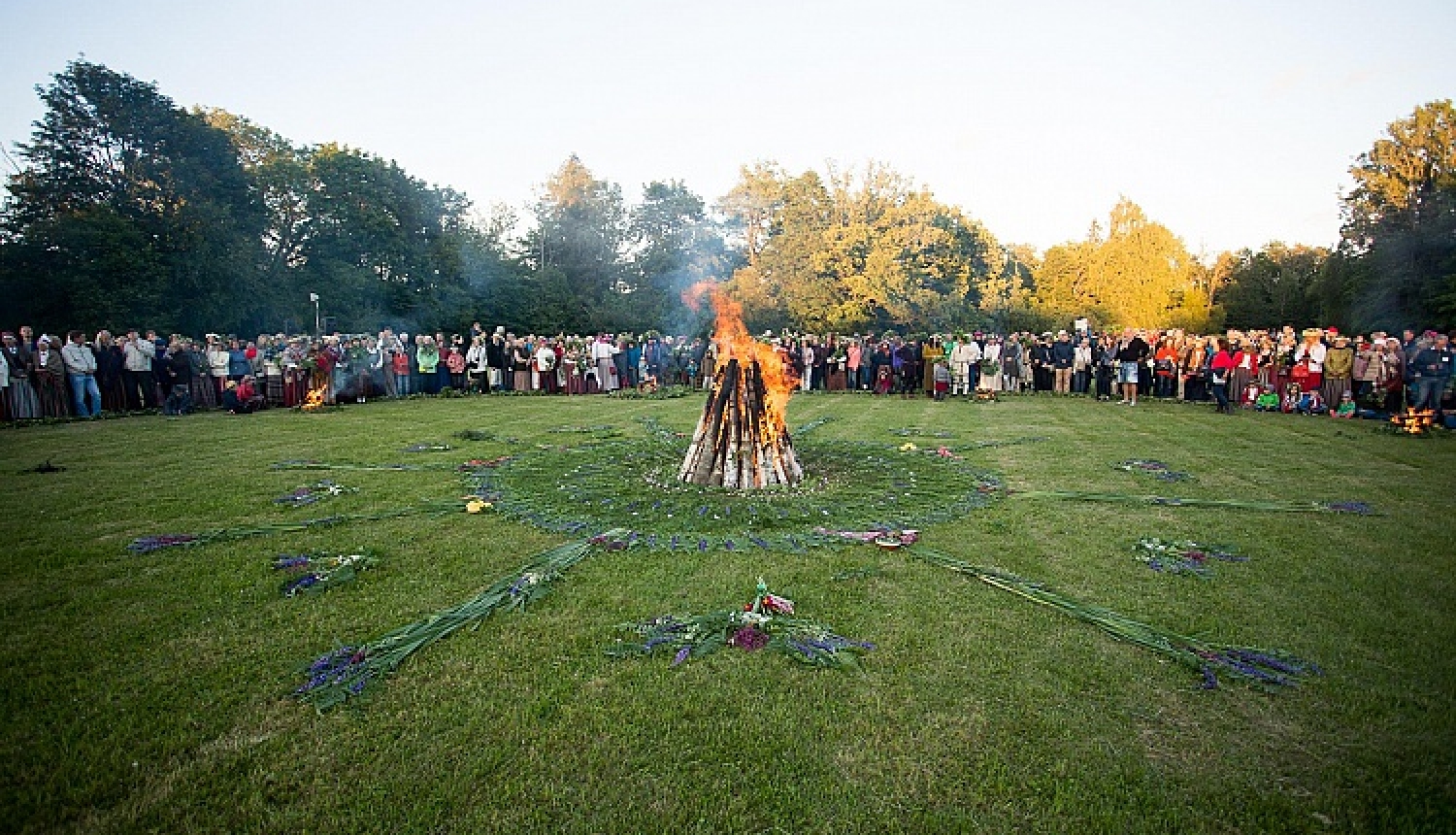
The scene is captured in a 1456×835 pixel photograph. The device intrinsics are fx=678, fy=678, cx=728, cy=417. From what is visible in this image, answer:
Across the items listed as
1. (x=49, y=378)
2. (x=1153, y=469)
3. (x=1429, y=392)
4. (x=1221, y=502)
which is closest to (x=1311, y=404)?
(x=1429, y=392)

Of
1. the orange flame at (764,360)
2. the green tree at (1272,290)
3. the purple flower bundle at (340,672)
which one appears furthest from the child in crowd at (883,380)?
the green tree at (1272,290)

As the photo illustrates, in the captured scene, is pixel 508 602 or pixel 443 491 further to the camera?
pixel 443 491

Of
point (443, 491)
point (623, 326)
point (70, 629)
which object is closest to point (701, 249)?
point (623, 326)

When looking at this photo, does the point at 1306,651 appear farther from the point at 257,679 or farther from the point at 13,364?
the point at 13,364

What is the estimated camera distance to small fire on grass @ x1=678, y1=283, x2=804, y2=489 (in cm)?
846

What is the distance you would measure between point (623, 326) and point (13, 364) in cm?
3364

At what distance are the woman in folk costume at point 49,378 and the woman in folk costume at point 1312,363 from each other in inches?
1172

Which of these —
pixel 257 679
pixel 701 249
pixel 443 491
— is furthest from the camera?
pixel 701 249

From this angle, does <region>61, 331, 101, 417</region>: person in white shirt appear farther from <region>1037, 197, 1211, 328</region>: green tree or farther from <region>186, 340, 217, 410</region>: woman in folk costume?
<region>1037, 197, 1211, 328</region>: green tree

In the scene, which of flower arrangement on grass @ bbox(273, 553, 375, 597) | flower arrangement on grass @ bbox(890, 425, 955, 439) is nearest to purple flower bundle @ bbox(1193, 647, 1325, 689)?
flower arrangement on grass @ bbox(273, 553, 375, 597)

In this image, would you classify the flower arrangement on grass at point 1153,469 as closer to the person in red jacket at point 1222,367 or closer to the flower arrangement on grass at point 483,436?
the flower arrangement on grass at point 483,436

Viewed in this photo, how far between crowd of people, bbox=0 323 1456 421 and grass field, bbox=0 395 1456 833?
36.0ft

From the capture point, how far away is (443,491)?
27.2ft

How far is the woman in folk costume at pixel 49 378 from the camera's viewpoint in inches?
579
